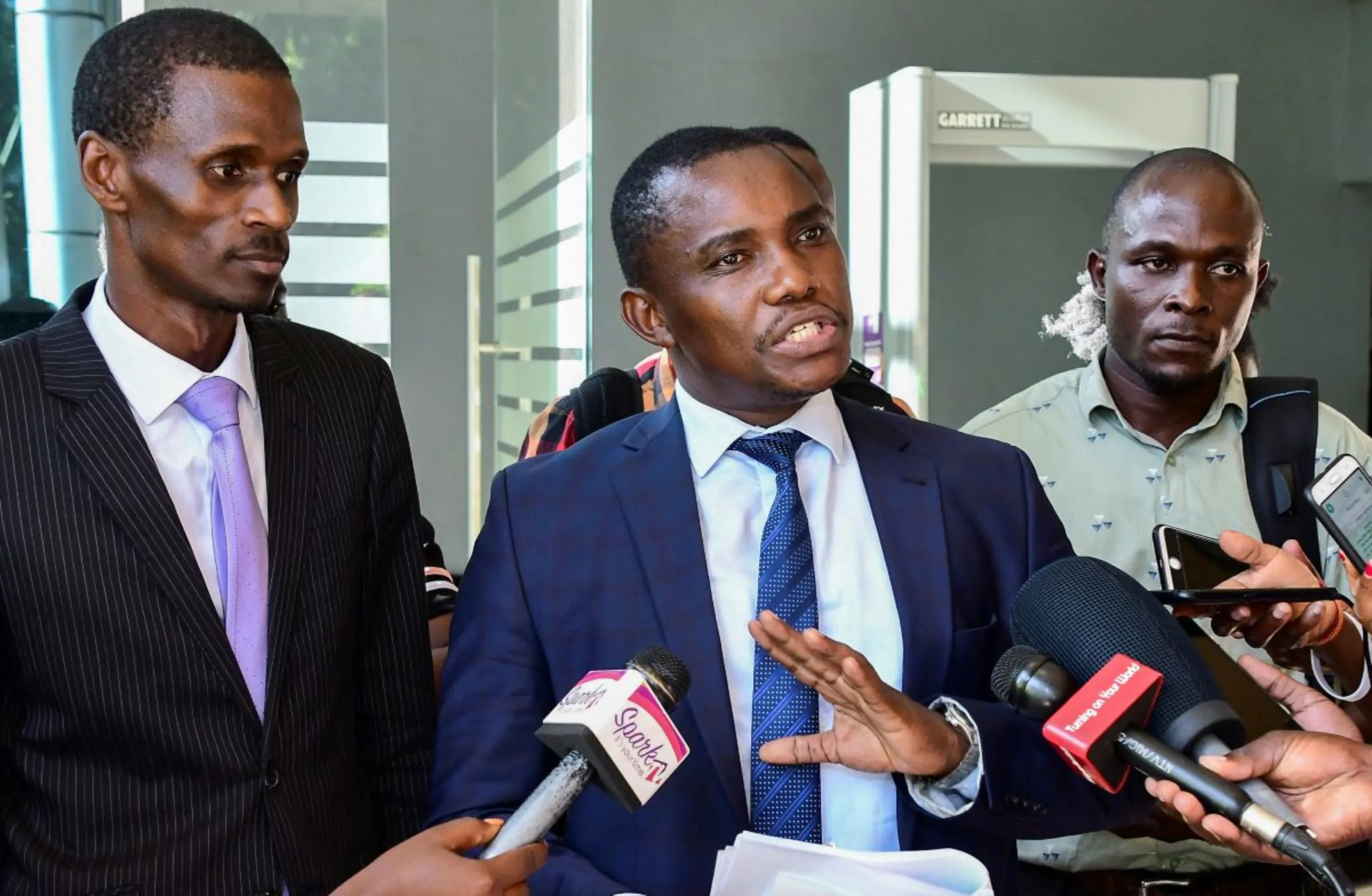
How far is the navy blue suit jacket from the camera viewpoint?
5.19 feet

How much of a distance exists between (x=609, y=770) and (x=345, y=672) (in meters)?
0.65

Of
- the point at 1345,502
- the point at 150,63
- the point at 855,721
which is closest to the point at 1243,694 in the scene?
the point at 1345,502

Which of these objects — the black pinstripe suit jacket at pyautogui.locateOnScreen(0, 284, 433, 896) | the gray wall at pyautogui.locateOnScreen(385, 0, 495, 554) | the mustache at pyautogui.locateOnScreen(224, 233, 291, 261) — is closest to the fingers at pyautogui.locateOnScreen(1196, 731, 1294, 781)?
the black pinstripe suit jacket at pyautogui.locateOnScreen(0, 284, 433, 896)

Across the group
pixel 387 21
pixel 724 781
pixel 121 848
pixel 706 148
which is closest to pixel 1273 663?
pixel 724 781

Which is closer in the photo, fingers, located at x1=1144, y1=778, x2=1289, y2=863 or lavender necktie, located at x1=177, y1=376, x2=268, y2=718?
fingers, located at x1=1144, y1=778, x2=1289, y2=863

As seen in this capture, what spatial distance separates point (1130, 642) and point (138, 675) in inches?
42.9

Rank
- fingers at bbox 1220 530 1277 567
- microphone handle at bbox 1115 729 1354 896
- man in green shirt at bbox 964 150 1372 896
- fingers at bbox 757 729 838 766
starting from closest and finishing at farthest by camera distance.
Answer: microphone handle at bbox 1115 729 1354 896 < fingers at bbox 757 729 838 766 < fingers at bbox 1220 530 1277 567 < man in green shirt at bbox 964 150 1372 896

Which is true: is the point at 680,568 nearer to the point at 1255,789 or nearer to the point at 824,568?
the point at 824,568

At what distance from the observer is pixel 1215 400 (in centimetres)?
248

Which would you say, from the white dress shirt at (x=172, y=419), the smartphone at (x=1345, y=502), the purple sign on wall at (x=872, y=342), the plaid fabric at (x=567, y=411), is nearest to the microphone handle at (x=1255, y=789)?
the smartphone at (x=1345, y=502)

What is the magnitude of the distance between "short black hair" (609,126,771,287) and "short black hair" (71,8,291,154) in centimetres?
49

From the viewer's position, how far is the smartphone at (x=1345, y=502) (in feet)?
6.55

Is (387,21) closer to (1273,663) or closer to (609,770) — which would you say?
(1273,663)

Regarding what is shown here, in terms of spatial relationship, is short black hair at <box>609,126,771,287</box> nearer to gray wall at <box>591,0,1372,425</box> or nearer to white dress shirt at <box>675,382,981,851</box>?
white dress shirt at <box>675,382,981,851</box>
